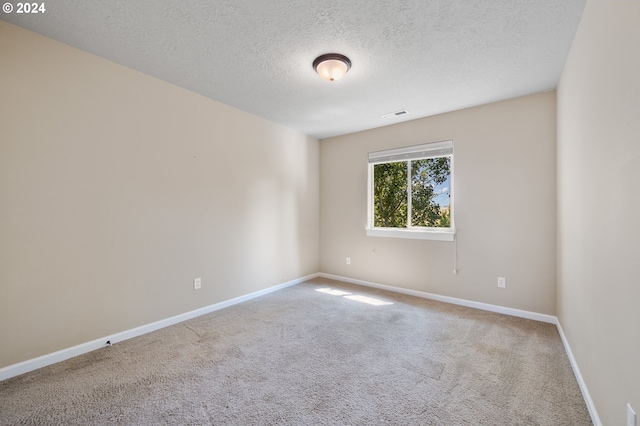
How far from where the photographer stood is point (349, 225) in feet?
14.9

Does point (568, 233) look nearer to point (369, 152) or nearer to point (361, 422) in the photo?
point (361, 422)

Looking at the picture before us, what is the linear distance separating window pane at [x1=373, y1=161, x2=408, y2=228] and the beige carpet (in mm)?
1636

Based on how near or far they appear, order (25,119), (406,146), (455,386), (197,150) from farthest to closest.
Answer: (406,146) < (197,150) < (25,119) < (455,386)

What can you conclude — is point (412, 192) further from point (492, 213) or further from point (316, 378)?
point (316, 378)

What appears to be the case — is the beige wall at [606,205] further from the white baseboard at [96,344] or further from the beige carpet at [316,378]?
the white baseboard at [96,344]

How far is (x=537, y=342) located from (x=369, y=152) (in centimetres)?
312

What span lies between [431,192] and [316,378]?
2.89m

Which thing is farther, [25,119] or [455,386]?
[25,119]

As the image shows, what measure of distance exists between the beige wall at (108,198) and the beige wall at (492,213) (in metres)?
2.18

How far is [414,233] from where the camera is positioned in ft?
12.5

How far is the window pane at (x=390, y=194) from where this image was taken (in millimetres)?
4066

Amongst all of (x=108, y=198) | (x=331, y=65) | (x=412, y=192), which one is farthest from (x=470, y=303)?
(x=108, y=198)

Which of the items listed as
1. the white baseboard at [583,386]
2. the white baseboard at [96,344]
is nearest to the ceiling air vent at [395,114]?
the white baseboard at [583,386]

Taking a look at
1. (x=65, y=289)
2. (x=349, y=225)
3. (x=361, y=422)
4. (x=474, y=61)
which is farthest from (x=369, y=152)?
(x=65, y=289)
